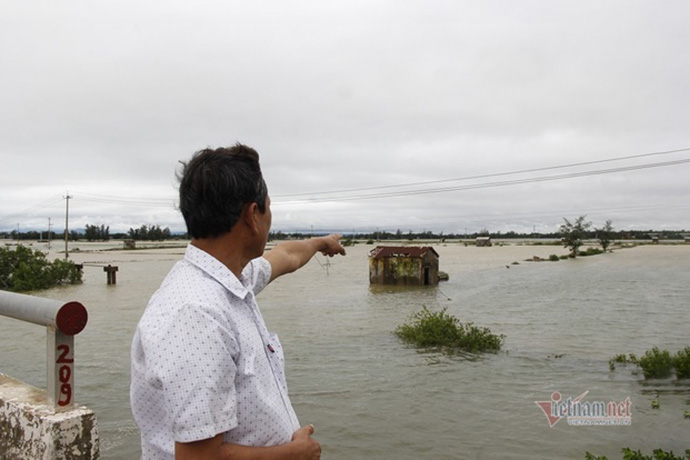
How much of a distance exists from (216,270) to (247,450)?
0.59m

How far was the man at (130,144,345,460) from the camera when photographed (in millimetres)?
1509

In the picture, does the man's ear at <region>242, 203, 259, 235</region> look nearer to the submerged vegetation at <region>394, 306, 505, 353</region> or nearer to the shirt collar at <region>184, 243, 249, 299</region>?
the shirt collar at <region>184, 243, 249, 299</region>

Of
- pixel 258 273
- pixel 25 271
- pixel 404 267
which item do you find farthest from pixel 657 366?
pixel 25 271

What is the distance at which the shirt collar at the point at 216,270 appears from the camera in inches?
67.5

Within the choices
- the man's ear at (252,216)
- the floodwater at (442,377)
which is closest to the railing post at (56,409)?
the man's ear at (252,216)

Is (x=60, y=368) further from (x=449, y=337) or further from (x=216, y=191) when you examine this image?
(x=449, y=337)

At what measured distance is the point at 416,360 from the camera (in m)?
12.7

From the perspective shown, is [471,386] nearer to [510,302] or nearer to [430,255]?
[510,302]

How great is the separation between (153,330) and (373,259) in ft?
103

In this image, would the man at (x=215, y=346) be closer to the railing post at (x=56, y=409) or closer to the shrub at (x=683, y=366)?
the railing post at (x=56, y=409)

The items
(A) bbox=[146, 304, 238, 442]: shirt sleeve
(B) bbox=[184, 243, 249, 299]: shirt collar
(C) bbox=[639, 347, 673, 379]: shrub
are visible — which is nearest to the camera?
(A) bbox=[146, 304, 238, 442]: shirt sleeve

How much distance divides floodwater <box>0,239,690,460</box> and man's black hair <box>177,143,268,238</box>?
6475 millimetres

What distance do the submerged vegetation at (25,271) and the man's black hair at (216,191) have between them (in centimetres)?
2962

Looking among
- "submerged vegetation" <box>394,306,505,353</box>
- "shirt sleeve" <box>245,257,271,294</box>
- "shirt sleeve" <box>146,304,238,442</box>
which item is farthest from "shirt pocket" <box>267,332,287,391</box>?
"submerged vegetation" <box>394,306,505,353</box>
